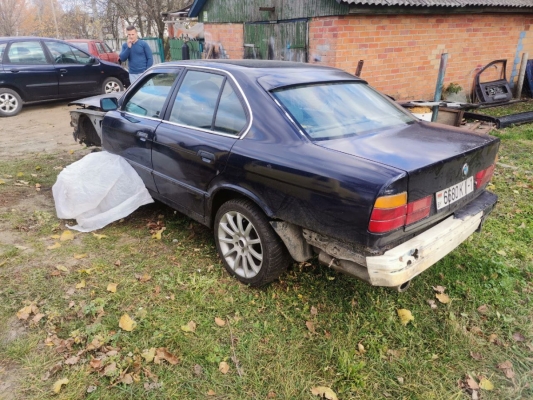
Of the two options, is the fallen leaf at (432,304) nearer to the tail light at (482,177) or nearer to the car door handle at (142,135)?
the tail light at (482,177)

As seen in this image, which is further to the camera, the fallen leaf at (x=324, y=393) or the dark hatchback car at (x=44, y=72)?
the dark hatchback car at (x=44, y=72)

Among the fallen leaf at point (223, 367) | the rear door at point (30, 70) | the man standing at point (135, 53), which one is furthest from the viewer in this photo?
the rear door at point (30, 70)

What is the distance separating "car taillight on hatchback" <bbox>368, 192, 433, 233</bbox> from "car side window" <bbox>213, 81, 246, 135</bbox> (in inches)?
49.1

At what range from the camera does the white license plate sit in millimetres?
2545

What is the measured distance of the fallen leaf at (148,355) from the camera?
8.20ft

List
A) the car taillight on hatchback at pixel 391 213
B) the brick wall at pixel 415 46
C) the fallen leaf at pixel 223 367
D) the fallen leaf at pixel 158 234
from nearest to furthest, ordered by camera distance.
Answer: the car taillight on hatchback at pixel 391 213 < the fallen leaf at pixel 223 367 < the fallen leaf at pixel 158 234 < the brick wall at pixel 415 46

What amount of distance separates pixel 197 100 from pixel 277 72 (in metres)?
0.72

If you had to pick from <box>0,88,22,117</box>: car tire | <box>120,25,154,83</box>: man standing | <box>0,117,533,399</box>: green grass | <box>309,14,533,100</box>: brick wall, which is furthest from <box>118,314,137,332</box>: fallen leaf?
<box>0,88,22,117</box>: car tire

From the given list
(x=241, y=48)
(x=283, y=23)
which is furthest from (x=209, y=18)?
(x=283, y=23)

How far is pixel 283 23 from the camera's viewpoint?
9047mm

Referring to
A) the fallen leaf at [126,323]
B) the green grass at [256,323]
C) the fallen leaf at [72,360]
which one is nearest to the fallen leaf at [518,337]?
the green grass at [256,323]

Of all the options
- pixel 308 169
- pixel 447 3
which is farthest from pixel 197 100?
pixel 447 3

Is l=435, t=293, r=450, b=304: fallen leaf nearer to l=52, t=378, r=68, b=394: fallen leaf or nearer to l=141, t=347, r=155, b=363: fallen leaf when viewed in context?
l=141, t=347, r=155, b=363: fallen leaf

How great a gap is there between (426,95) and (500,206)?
5752 millimetres
